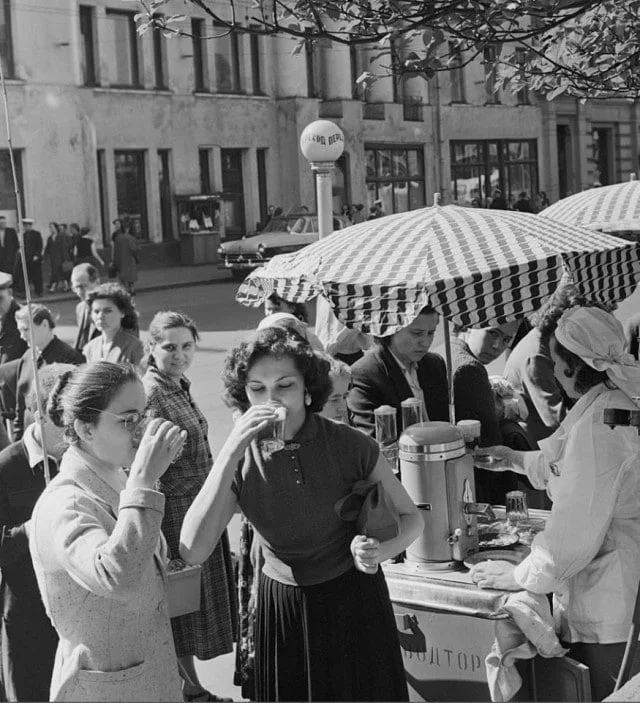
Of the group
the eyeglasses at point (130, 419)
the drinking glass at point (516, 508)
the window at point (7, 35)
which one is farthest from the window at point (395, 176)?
the eyeglasses at point (130, 419)

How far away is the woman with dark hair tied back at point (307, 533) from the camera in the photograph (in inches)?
145

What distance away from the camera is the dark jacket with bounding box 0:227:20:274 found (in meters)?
24.4

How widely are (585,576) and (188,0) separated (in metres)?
2.97

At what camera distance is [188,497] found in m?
5.78

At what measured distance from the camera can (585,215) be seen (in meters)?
8.22

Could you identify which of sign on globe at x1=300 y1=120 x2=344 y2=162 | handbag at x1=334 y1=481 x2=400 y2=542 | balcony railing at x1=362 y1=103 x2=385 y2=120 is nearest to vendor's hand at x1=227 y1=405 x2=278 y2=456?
handbag at x1=334 y1=481 x2=400 y2=542

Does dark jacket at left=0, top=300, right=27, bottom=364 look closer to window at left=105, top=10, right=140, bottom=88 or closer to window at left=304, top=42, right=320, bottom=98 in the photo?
window at left=105, top=10, right=140, bottom=88

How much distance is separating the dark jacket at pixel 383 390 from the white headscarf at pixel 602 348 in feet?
4.86

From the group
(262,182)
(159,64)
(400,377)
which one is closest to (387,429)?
(400,377)

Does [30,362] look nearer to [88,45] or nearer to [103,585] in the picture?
[103,585]

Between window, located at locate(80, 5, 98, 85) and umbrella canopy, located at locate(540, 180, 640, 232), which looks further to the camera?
window, located at locate(80, 5, 98, 85)

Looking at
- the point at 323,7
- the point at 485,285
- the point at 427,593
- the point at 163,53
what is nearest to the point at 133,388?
the point at 427,593

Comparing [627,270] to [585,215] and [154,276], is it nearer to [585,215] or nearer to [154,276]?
[585,215]

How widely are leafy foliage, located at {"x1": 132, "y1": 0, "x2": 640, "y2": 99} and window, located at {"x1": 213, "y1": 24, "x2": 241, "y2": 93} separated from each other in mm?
28713
